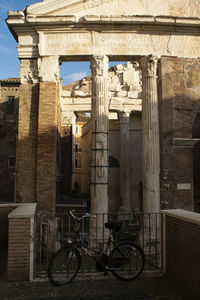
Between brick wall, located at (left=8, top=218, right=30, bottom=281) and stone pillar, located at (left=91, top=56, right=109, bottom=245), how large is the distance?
3.60 meters

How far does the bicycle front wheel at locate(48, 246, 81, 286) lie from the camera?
419 centimetres

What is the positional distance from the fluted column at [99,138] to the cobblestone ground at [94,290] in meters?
3.59

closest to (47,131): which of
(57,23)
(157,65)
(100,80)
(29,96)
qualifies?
(29,96)

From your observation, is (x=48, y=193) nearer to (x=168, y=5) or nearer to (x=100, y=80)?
(x=100, y=80)

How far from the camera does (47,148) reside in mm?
8109

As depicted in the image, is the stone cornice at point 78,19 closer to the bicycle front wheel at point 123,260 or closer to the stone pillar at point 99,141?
the stone pillar at point 99,141

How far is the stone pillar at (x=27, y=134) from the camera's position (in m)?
8.15

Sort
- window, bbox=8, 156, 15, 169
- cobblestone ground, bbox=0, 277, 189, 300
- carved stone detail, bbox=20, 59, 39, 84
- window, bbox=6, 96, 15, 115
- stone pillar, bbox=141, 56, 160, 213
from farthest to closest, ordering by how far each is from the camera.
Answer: window, bbox=6, 96, 15, 115 < window, bbox=8, 156, 15, 169 < carved stone detail, bbox=20, 59, 39, 84 < stone pillar, bbox=141, 56, 160, 213 < cobblestone ground, bbox=0, 277, 189, 300

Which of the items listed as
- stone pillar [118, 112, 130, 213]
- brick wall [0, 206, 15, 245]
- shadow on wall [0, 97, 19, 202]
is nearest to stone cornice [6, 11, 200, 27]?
brick wall [0, 206, 15, 245]

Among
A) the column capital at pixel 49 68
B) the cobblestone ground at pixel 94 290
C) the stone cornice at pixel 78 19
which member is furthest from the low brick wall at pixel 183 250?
the stone cornice at pixel 78 19

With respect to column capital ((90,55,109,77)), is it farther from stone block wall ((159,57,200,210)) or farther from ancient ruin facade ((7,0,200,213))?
stone block wall ((159,57,200,210))

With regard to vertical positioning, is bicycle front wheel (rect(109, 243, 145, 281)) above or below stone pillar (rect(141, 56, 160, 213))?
below

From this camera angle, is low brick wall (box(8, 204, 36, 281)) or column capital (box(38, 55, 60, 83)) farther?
column capital (box(38, 55, 60, 83))

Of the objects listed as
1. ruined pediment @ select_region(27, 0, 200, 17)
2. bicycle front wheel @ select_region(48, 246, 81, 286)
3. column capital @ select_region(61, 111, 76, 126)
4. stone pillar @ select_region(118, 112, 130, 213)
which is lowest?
bicycle front wheel @ select_region(48, 246, 81, 286)
